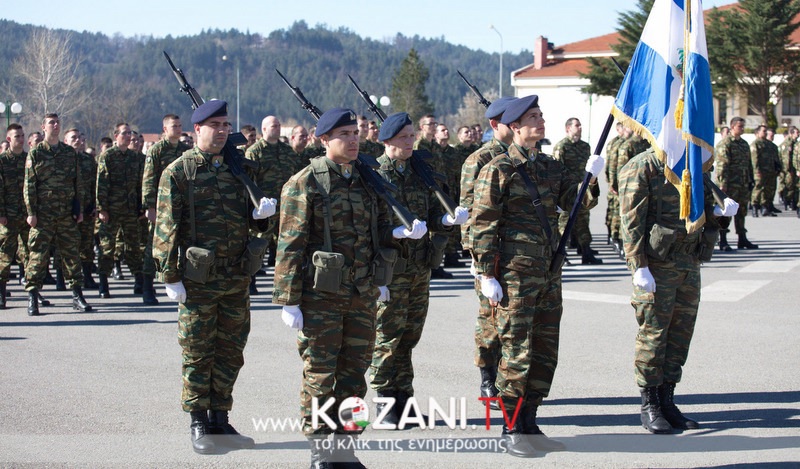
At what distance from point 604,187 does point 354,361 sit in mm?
34869

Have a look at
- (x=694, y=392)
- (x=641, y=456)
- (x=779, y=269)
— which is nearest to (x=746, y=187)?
(x=779, y=269)

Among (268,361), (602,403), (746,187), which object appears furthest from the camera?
(746,187)

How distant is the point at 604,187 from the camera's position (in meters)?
39.6

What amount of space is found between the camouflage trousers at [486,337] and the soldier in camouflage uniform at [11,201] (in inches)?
291

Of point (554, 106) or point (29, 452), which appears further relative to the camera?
point (554, 106)

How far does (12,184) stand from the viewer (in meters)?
12.7

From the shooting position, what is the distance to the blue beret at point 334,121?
5977 millimetres

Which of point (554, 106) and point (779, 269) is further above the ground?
point (554, 106)

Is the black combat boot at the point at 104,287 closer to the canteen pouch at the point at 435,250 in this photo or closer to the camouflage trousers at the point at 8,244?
the camouflage trousers at the point at 8,244

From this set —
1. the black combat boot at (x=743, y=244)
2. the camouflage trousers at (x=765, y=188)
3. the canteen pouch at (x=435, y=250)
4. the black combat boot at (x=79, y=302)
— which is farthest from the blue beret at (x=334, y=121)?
the camouflage trousers at (x=765, y=188)

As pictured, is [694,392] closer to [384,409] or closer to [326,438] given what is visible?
[384,409]

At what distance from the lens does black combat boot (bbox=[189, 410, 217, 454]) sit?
630cm

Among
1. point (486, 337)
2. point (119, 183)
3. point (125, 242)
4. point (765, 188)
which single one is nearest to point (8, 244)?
point (125, 242)

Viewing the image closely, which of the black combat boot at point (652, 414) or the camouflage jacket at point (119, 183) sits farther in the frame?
the camouflage jacket at point (119, 183)
